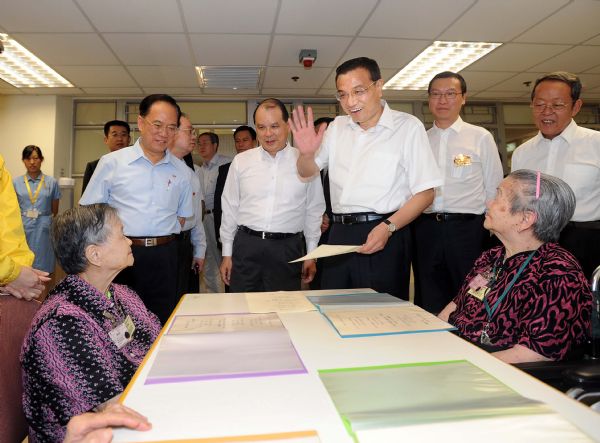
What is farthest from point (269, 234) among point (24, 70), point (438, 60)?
point (24, 70)

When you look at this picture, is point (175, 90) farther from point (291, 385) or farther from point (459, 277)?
point (291, 385)

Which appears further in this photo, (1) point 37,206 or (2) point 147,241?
(1) point 37,206

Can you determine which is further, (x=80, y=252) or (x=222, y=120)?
(x=222, y=120)

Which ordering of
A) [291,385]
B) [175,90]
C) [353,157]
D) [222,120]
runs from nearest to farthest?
1. [291,385]
2. [353,157]
3. [175,90]
4. [222,120]

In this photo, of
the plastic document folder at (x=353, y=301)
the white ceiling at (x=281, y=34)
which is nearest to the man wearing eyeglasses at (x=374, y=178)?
the plastic document folder at (x=353, y=301)

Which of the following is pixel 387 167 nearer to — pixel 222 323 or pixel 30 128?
pixel 222 323

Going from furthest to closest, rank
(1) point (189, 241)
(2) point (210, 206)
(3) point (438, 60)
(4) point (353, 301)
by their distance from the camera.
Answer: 1. (3) point (438, 60)
2. (2) point (210, 206)
3. (1) point (189, 241)
4. (4) point (353, 301)

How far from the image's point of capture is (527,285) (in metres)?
1.34

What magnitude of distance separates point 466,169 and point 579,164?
0.64 metres

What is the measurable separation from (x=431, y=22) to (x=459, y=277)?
2890mm

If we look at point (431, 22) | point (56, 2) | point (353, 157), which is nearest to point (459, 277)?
point (353, 157)

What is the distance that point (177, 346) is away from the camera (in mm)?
1056

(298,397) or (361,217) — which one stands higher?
(361,217)

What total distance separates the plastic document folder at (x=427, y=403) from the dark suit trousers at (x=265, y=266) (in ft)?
5.09
